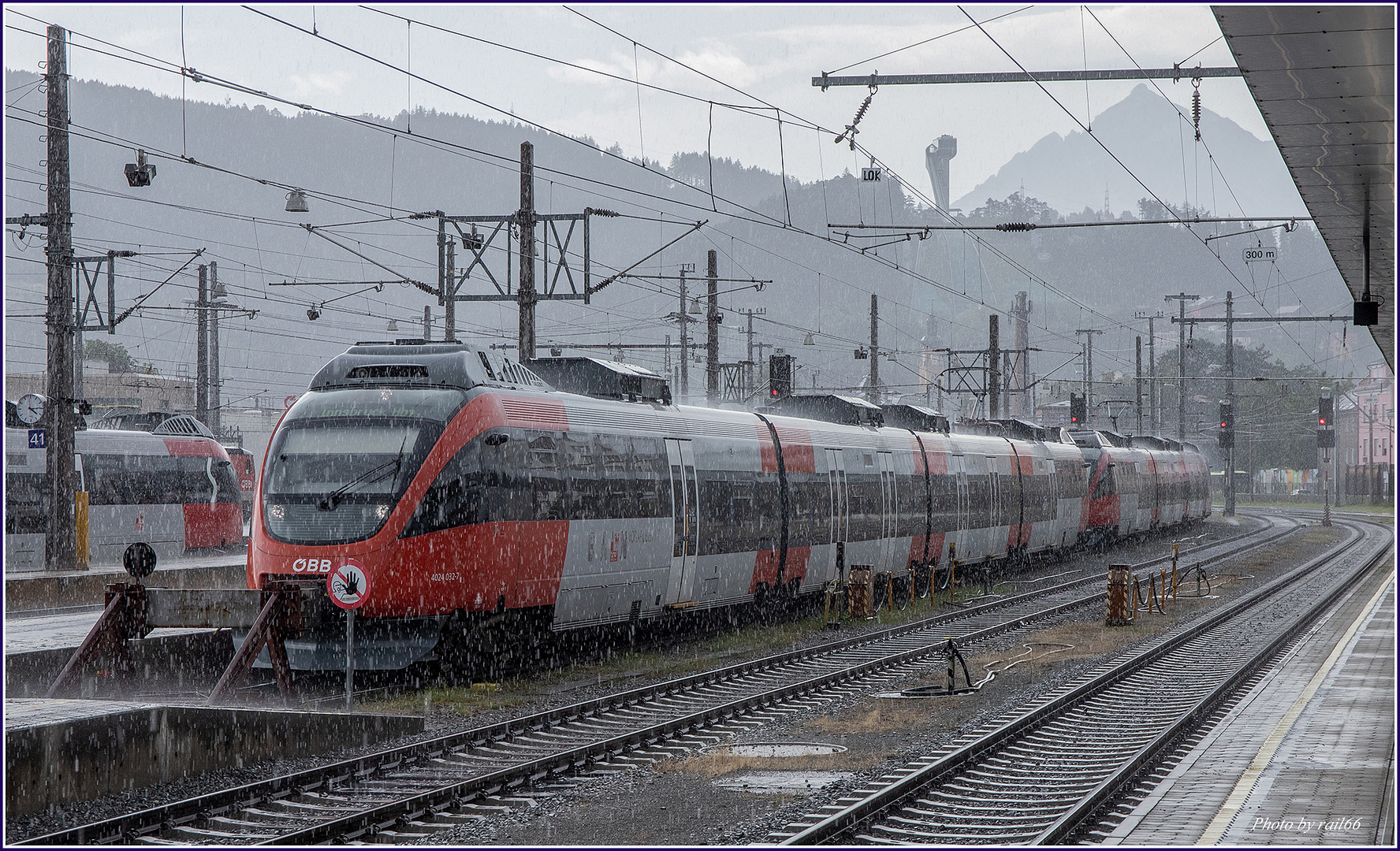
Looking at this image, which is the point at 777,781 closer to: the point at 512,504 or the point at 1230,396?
the point at 512,504

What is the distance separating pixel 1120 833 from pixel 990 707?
21.5 ft

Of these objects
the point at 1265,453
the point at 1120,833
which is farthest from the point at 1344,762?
the point at 1265,453

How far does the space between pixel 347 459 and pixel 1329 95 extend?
9666 millimetres

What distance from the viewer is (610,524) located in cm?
1722

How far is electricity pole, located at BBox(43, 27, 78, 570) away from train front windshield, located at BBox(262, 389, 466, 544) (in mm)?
12824

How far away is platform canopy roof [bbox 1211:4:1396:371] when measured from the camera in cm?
820

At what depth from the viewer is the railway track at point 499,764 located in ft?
29.2

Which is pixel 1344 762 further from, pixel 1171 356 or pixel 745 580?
pixel 1171 356

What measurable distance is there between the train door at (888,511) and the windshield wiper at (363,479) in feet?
43.4

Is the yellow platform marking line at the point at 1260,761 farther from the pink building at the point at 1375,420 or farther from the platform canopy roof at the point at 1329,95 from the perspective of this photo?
the pink building at the point at 1375,420

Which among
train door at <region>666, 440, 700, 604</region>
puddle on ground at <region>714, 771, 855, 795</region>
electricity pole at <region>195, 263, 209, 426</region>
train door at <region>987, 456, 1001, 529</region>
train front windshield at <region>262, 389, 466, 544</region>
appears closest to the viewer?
puddle on ground at <region>714, 771, 855, 795</region>

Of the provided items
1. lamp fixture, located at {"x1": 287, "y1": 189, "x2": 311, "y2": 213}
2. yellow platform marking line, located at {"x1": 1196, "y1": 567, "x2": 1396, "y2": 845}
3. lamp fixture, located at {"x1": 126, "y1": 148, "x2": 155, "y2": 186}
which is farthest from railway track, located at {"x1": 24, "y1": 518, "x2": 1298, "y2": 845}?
lamp fixture, located at {"x1": 126, "y1": 148, "x2": 155, "y2": 186}

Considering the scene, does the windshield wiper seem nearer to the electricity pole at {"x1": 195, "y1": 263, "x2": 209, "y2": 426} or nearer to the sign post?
the sign post

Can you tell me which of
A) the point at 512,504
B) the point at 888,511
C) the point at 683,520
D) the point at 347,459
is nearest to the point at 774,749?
the point at 512,504
